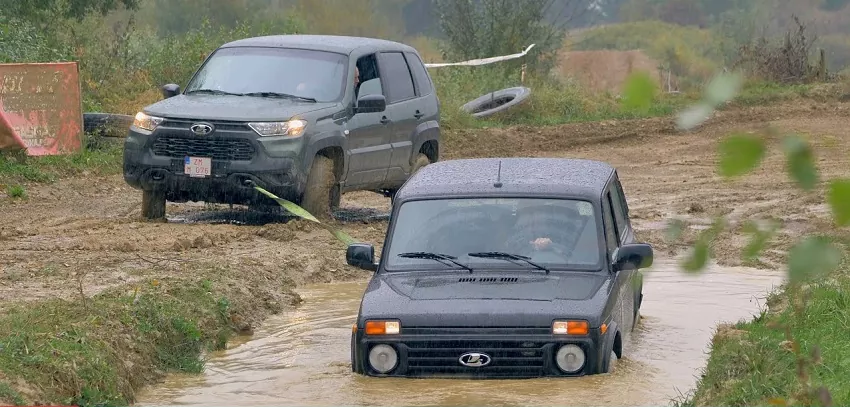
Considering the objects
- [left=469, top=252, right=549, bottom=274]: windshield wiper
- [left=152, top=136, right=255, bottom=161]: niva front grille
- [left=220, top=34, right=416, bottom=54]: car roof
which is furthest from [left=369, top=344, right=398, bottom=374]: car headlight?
[left=220, top=34, right=416, bottom=54]: car roof

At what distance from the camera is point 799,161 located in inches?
66.2

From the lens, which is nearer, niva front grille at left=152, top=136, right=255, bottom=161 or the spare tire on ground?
niva front grille at left=152, top=136, right=255, bottom=161

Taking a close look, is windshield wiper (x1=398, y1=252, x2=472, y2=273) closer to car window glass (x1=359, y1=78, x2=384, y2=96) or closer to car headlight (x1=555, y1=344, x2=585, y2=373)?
car headlight (x1=555, y1=344, x2=585, y2=373)

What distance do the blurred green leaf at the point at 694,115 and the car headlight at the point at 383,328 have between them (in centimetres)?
524

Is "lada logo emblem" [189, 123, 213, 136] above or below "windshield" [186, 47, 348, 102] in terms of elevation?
below

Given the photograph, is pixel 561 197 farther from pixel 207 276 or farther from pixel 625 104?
pixel 625 104

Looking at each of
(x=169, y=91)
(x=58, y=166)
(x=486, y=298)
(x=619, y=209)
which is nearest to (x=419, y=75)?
(x=169, y=91)

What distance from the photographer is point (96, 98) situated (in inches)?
822

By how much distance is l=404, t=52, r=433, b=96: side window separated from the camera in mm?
14251

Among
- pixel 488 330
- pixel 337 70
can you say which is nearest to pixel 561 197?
Answer: pixel 488 330

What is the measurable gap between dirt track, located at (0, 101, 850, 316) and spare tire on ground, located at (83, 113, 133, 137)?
1.25 m

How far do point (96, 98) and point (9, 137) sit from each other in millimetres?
4911

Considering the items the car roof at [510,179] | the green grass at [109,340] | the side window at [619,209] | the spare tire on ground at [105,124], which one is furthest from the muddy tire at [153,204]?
the side window at [619,209]

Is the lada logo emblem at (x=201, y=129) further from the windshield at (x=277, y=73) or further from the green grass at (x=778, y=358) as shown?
the green grass at (x=778, y=358)
